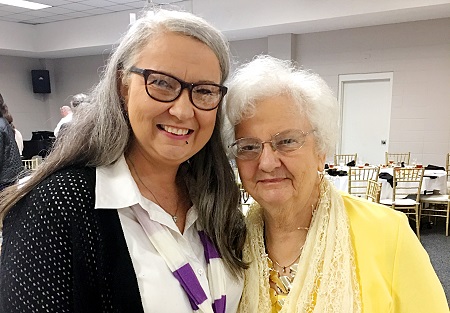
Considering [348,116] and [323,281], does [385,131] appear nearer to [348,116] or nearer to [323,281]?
[348,116]

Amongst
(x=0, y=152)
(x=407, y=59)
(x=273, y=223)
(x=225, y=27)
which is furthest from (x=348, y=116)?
(x=273, y=223)

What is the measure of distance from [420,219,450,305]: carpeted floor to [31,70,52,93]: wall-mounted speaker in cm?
981

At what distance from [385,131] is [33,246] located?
721 centimetres

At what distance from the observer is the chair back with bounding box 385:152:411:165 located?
6746 mm

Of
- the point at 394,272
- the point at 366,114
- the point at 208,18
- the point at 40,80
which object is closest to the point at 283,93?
the point at 394,272

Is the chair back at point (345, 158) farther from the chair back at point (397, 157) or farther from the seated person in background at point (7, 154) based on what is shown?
the seated person in background at point (7, 154)

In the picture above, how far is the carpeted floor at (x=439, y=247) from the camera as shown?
3949 millimetres

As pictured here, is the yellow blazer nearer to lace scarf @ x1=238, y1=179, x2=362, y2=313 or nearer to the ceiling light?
lace scarf @ x1=238, y1=179, x2=362, y2=313

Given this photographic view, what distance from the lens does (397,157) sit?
6934 millimetres

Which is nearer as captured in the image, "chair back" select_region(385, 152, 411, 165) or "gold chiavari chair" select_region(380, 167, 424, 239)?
"gold chiavari chair" select_region(380, 167, 424, 239)

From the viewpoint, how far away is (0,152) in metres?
4.19

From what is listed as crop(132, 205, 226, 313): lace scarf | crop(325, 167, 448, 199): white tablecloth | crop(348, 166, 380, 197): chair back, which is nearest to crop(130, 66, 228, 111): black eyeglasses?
crop(132, 205, 226, 313): lace scarf

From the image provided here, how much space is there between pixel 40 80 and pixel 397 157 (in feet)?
30.3

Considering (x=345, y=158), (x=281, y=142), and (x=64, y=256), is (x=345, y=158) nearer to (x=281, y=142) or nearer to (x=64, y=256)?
(x=281, y=142)
